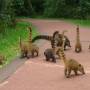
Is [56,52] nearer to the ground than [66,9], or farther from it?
nearer to the ground

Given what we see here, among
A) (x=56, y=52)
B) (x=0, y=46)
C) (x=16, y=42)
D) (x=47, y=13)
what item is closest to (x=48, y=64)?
(x=56, y=52)

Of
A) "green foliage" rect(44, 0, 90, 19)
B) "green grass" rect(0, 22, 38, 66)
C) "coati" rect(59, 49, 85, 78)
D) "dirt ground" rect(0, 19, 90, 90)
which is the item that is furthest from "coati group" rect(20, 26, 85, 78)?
"green foliage" rect(44, 0, 90, 19)

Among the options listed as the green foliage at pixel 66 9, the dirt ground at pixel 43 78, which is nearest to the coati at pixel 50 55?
the dirt ground at pixel 43 78

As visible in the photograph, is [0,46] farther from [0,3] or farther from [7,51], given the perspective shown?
[0,3]

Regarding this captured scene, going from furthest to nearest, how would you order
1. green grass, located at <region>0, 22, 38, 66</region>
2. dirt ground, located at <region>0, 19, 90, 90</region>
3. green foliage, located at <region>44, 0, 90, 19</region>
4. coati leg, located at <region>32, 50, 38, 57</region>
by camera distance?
green foliage, located at <region>44, 0, 90, 19</region> → green grass, located at <region>0, 22, 38, 66</region> → coati leg, located at <region>32, 50, 38, 57</region> → dirt ground, located at <region>0, 19, 90, 90</region>

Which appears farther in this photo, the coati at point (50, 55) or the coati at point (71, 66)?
the coati at point (50, 55)

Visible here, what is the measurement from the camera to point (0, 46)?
17016 mm

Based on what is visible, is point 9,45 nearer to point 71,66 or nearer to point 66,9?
point 71,66

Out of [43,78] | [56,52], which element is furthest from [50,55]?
[43,78]

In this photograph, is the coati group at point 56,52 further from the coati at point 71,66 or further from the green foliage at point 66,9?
the green foliage at point 66,9

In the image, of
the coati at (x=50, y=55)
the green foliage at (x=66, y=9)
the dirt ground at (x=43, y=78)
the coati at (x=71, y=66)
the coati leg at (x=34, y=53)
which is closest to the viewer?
the dirt ground at (x=43, y=78)

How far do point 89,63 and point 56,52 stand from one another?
3.71 ft

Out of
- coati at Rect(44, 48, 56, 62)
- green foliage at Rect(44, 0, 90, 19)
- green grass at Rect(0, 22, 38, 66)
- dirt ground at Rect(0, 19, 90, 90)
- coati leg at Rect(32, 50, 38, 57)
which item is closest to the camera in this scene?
dirt ground at Rect(0, 19, 90, 90)

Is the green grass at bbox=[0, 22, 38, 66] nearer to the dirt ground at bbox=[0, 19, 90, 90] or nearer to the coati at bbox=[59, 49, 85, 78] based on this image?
the dirt ground at bbox=[0, 19, 90, 90]
